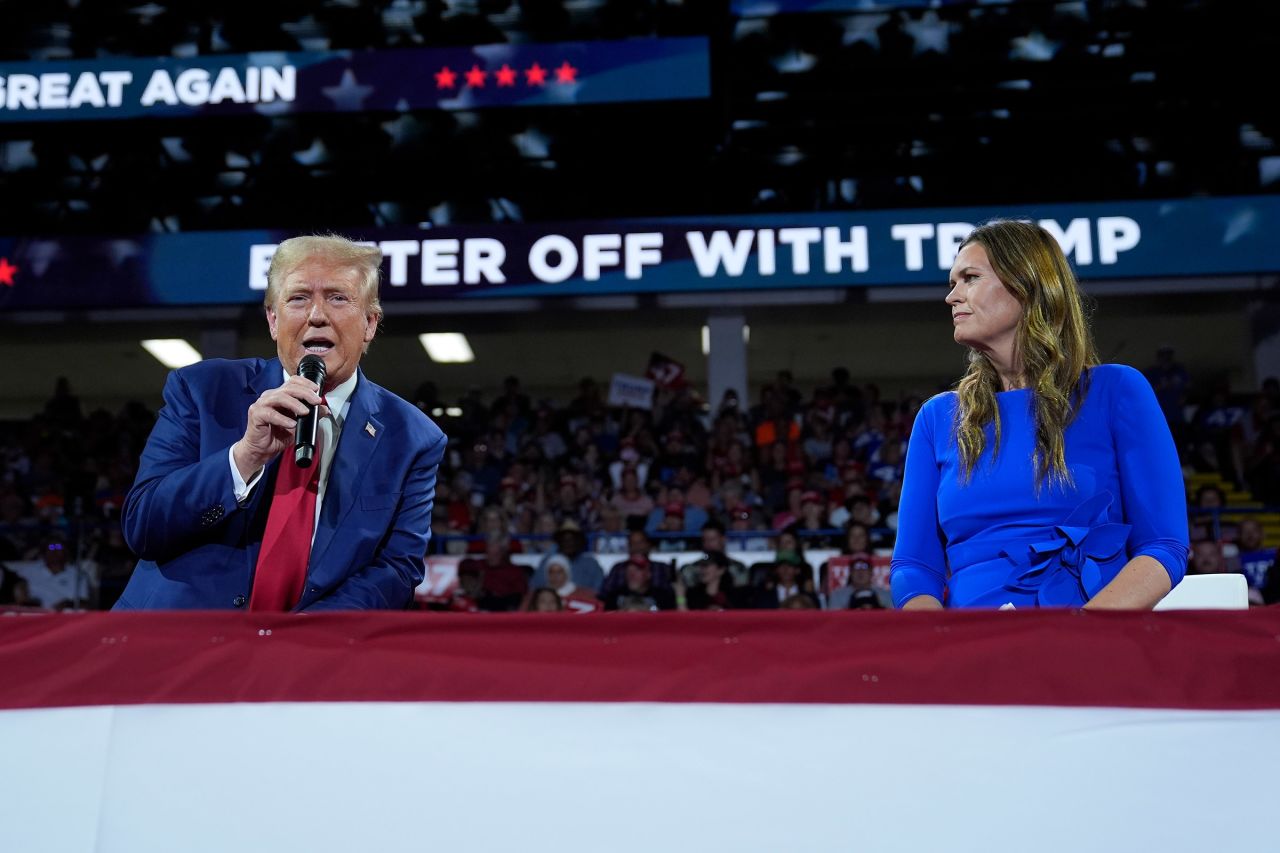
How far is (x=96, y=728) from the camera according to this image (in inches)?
49.9

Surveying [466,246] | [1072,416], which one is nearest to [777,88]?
[466,246]

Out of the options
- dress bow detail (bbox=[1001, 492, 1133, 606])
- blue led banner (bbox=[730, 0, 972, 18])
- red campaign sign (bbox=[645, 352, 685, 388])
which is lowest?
dress bow detail (bbox=[1001, 492, 1133, 606])

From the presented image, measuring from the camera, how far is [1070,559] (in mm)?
1647

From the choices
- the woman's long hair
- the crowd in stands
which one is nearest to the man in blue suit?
the woman's long hair

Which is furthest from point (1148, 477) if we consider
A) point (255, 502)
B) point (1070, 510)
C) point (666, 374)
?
point (666, 374)

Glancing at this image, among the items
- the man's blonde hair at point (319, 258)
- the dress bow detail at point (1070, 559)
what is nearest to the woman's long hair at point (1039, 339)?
the dress bow detail at point (1070, 559)

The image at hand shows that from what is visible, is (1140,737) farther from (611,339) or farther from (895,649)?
(611,339)

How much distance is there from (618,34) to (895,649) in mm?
11451

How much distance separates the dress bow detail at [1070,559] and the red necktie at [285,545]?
0.99 m

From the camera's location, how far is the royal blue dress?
1.63m

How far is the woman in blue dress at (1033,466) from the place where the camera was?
1.64 m

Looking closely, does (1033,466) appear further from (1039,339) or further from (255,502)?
(255,502)

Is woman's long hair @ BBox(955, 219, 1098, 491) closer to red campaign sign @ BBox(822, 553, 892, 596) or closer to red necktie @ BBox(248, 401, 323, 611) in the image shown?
red necktie @ BBox(248, 401, 323, 611)

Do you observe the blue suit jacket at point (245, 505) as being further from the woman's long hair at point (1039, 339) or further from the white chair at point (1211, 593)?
the white chair at point (1211, 593)
